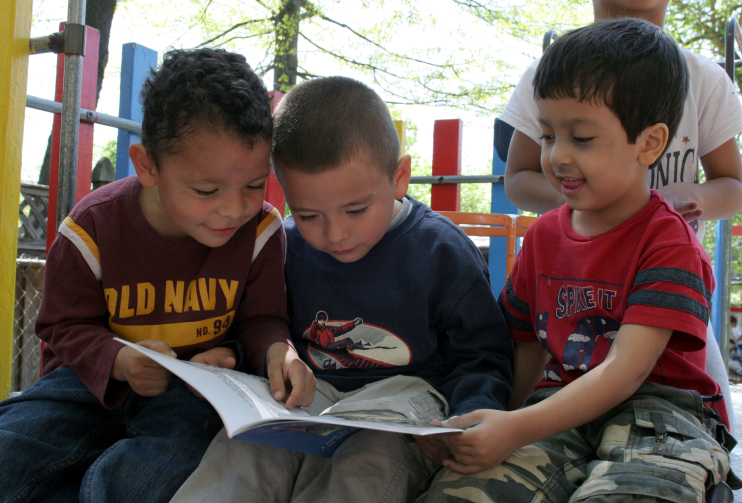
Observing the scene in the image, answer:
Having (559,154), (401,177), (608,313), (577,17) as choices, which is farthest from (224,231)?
(577,17)

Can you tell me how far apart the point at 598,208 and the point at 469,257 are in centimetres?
34

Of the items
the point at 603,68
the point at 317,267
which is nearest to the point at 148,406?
the point at 317,267

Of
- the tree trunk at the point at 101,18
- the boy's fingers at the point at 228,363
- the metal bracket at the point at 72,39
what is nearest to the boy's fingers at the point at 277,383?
the boy's fingers at the point at 228,363

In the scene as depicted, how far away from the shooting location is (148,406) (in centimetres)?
154

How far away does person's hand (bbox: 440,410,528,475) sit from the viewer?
1090 millimetres

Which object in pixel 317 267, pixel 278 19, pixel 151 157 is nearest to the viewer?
pixel 151 157

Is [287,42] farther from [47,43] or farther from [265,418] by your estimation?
[265,418]

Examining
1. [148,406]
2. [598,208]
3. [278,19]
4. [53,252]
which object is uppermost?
[278,19]

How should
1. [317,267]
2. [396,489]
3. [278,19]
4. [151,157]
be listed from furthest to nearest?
[278,19], [317,267], [151,157], [396,489]

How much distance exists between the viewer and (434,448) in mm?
1269

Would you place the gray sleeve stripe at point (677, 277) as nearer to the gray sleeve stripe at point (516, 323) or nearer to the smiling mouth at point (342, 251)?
the gray sleeve stripe at point (516, 323)

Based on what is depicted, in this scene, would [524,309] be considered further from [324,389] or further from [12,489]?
[12,489]

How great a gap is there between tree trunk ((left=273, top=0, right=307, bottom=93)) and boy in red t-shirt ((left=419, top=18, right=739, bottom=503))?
346 inches

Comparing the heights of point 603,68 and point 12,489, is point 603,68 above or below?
above
